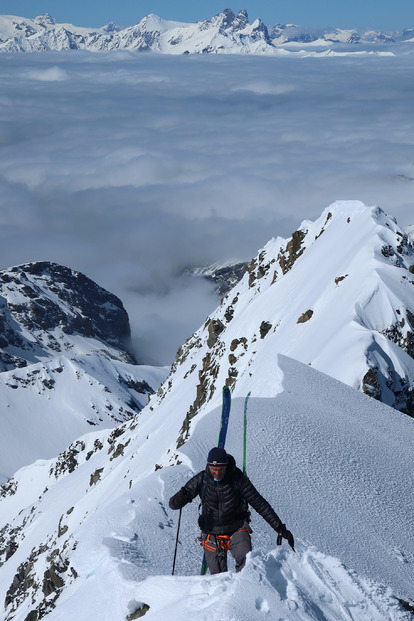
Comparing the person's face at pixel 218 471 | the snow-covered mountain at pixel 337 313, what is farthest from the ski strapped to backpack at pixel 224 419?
the snow-covered mountain at pixel 337 313

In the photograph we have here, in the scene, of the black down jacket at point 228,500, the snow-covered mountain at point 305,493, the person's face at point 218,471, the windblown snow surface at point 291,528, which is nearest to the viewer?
the windblown snow surface at point 291,528

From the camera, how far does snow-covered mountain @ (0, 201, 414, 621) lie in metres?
10.2

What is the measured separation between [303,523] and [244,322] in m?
58.2

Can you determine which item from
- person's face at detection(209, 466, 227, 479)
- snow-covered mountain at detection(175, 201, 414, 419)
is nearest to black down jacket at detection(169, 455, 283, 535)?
person's face at detection(209, 466, 227, 479)

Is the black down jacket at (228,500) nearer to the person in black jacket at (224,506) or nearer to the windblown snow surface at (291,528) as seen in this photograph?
the person in black jacket at (224,506)

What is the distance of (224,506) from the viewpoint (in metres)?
11.5

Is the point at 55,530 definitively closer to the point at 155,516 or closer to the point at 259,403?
the point at 259,403

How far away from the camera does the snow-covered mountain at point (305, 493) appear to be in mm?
10211

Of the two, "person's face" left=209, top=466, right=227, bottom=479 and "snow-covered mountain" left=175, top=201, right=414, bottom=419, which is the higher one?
"person's face" left=209, top=466, right=227, bottom=479

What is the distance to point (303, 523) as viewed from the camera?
1563 centimetres

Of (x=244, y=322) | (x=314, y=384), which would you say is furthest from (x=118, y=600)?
(x=244, y=322)

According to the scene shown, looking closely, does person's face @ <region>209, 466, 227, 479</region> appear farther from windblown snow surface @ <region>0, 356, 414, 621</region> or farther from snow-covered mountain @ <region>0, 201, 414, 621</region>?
snow-covered mountain @ <region>0, 201, 414, 621</region>

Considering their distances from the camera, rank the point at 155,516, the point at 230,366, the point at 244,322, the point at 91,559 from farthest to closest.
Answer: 1. the point at 244,322
2. the point at 230,366
3. the point at 155,516
4. the point at 91,559

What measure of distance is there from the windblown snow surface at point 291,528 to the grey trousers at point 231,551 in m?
0.78
